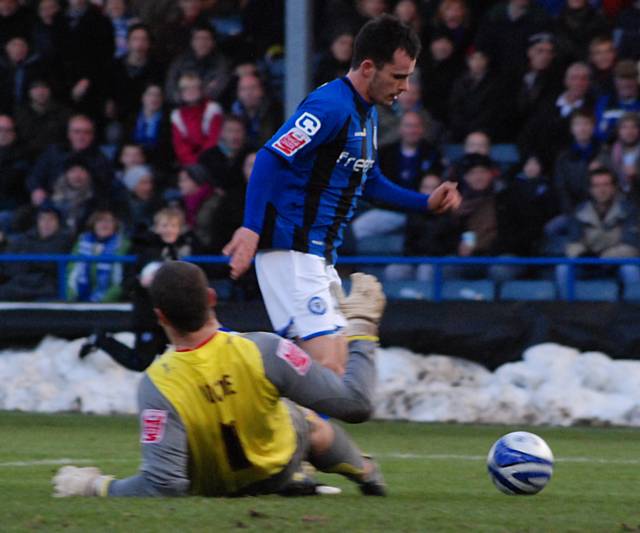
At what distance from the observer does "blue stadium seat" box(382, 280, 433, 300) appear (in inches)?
462

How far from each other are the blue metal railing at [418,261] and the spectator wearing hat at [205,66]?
2.54m

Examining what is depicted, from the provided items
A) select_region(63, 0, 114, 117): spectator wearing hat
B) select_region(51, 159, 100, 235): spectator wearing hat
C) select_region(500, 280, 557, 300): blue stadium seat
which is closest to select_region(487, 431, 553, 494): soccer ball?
select_region(500, 280, 557, 300): blue stadium seat

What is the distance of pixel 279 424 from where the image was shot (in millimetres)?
5281

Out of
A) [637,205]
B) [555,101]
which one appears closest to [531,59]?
[555,101]

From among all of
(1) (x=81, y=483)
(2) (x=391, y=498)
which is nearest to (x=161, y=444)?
(1) (x=81, y=483)

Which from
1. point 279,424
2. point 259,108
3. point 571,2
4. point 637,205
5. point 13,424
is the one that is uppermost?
point 571,2

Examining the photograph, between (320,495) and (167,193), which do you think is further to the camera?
(167,193)

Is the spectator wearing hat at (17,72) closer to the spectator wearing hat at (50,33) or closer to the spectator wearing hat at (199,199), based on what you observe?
the spectator wearing hat at (50,33)

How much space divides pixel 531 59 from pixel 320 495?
783 centimetres

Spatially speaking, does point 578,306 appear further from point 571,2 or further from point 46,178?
point 46,178

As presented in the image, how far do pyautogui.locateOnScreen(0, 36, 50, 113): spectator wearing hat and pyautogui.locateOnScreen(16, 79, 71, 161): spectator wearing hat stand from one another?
0.31m

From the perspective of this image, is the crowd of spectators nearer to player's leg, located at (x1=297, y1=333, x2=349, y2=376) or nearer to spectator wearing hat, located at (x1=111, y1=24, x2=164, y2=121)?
spectator wearing hat, located at (x1=111, y1=24, x2=164, y2=121)

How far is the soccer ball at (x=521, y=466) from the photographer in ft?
19.4

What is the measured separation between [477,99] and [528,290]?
220cm
